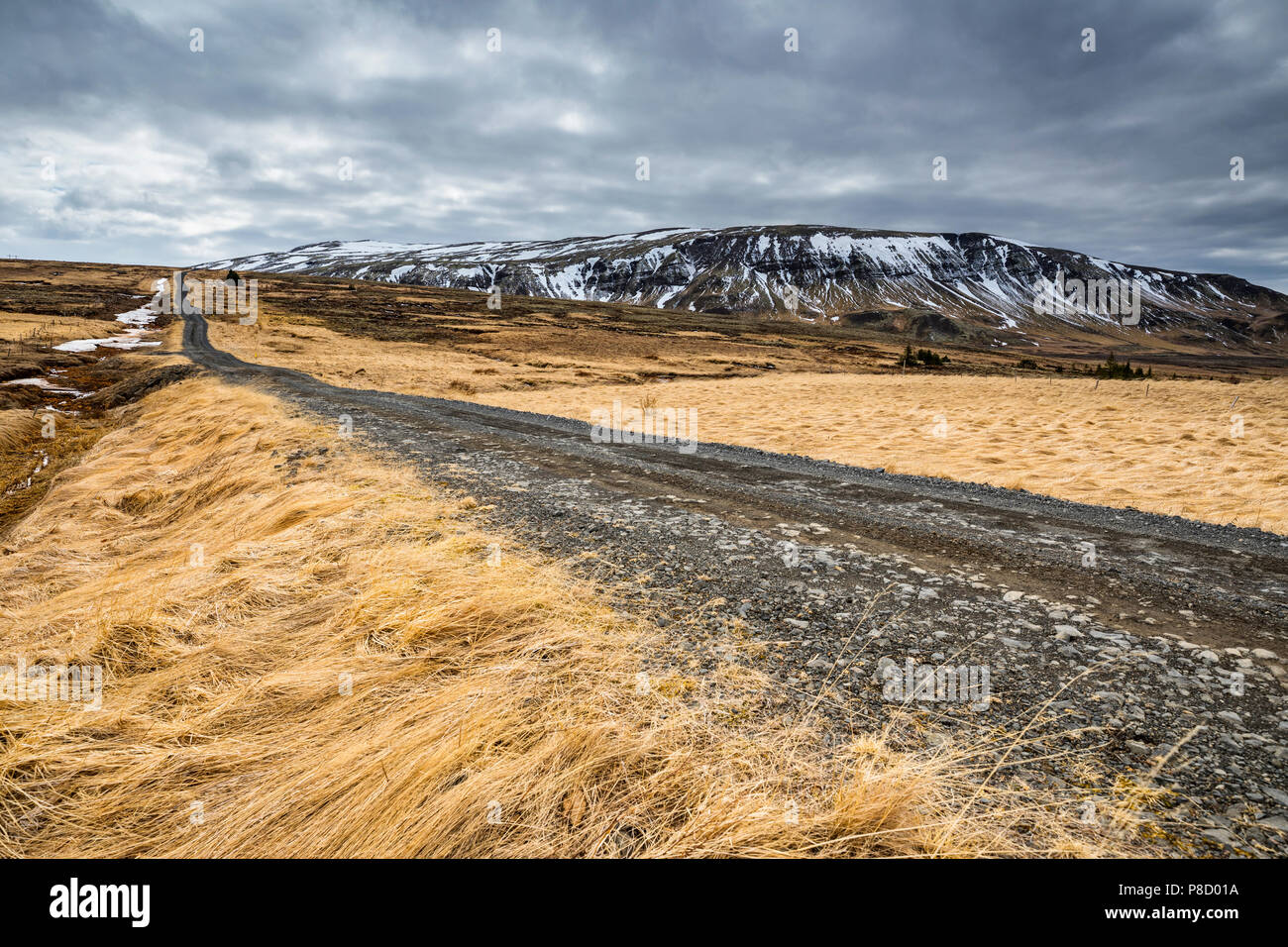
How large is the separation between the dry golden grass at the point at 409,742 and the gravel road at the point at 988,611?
488 millimetres

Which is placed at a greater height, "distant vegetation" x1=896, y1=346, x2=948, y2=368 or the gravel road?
"distant vegetation" x1=896, y1=346, x2=948, y2=368

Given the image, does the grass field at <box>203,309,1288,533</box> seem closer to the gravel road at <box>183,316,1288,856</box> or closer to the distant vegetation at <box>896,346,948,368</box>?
the gravel road at <box>183,316,1288,856</box>

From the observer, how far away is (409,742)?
2.62 meters

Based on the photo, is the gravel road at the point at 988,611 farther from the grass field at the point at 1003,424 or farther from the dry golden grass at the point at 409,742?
the grass field at the point at 1003,424

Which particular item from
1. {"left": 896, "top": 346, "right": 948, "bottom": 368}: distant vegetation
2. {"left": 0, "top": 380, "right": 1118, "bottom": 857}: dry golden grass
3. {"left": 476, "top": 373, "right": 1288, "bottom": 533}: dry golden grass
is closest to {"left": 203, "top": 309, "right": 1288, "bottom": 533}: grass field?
{"left": 476, "top": 373, "right": 1288, "bottom": 533}: dry golden grass

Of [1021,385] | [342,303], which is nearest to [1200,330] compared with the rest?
[1021,385]

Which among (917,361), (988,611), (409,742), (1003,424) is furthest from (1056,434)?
(917,361)

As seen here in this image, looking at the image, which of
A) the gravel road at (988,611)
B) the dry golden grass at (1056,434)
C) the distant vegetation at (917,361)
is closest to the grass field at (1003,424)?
the dry golden grass at (1056,434)

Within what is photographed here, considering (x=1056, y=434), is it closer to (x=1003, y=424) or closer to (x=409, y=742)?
(x=1003, y=424)

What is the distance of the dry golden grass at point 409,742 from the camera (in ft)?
7.13

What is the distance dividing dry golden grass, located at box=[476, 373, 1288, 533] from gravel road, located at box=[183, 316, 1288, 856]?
1.85m

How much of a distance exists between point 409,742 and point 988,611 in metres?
3.91

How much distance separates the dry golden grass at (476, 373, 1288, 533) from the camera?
27.2 ft
